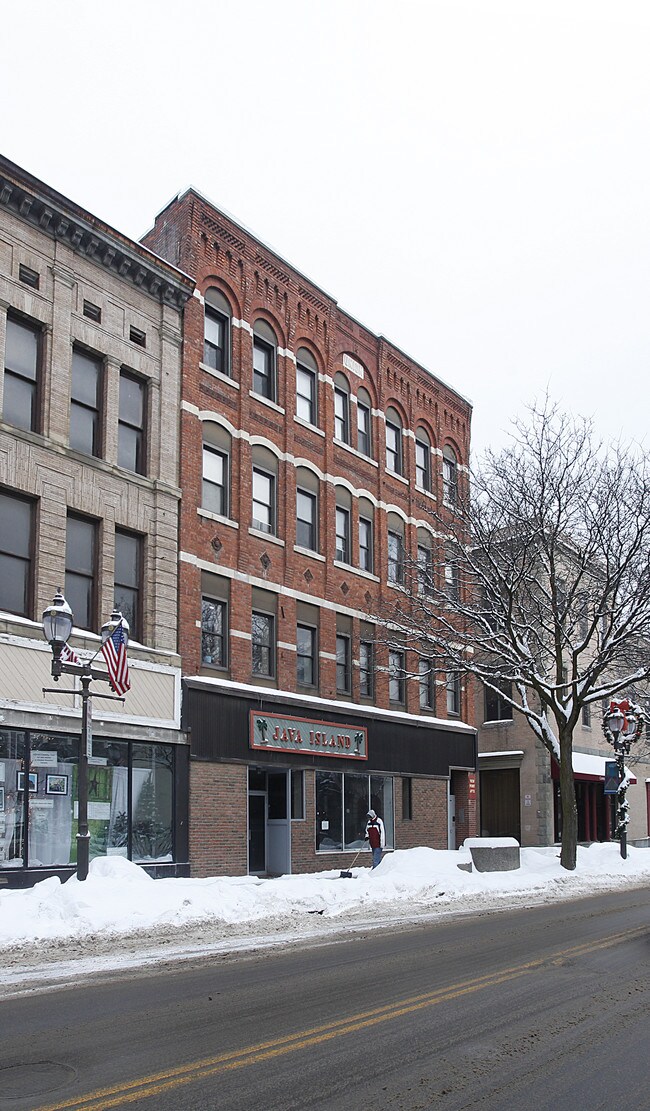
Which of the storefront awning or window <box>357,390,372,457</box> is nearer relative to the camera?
window <box>357,390,372,457</box>

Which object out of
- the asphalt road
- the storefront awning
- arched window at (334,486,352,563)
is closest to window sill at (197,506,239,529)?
arched window at (334,486,352,563)

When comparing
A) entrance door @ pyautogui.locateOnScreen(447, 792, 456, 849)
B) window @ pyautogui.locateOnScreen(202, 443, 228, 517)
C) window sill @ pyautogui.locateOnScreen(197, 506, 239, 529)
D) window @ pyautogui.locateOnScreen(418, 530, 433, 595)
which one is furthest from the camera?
entrance door @ pyautogui.locateOnScreen(447, 792, 456, 849)

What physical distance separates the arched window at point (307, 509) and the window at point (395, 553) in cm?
406

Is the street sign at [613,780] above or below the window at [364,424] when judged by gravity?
below

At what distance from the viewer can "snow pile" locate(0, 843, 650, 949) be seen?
1455 centimetres

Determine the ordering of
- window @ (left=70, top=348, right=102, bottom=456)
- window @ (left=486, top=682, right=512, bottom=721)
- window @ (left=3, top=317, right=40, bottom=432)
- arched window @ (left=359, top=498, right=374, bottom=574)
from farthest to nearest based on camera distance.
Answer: window @ (left=486, top=682, right=512, bottom=721) < arched window @ (left=359, top=498, right=374, bottom=574) < window @ (left=70, top=348, right=102, bottom=456) < window @ (left=3, top=317, right=40, bottom=432)

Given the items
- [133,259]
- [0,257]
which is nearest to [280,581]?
[133,259]

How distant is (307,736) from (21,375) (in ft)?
39.8

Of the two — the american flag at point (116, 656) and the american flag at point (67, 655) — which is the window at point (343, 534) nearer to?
the american flag at point (116, 656)

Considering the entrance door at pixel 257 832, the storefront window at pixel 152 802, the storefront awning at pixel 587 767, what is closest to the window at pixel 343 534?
the entrance door at pixel 257 832

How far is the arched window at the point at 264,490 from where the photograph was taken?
93.1ft

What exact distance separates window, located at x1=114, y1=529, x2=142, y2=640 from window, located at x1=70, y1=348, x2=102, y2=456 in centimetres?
208

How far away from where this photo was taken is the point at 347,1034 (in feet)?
27.2

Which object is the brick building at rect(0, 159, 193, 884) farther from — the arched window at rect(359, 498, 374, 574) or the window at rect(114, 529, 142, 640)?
the arched window at rect(359, 498, 374, 574)
